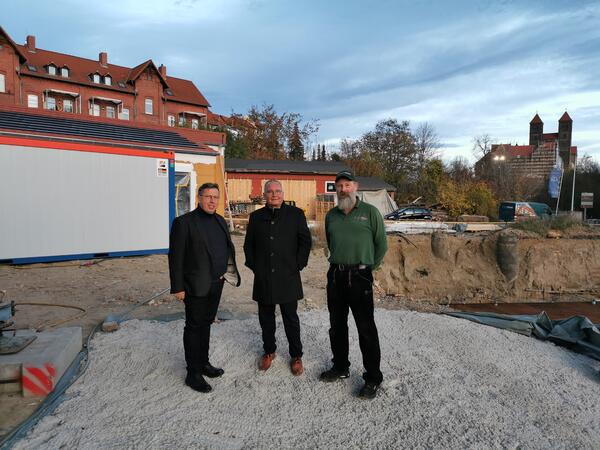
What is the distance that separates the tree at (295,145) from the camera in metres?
48.5

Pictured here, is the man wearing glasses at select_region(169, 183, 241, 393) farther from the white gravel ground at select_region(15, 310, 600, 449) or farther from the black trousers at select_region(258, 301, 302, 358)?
the black trousers at select_region(258, 301, 302, 358)

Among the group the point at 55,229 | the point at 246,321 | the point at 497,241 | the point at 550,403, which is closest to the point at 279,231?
the point at 246,321

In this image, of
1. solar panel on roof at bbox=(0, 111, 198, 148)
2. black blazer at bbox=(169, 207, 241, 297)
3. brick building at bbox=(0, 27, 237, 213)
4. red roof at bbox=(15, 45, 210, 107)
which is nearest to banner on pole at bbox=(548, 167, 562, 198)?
brick building at bbox=(0, 27, 237, 213)

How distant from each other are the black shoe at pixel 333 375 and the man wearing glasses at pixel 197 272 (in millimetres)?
994

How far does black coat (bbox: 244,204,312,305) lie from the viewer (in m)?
3.95

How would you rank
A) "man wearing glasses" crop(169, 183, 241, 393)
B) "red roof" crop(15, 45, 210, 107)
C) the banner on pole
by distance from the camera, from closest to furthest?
"man wearing glasses" crop(169, 183, 241, 393), the banner on pole, "red roof" crop(15, 45, 210, 107)

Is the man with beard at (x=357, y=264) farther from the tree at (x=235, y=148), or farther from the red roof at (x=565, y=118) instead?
the red roof at (x=565, y=118)

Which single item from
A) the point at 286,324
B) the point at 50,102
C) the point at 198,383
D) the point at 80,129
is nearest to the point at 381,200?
the point at 80,129

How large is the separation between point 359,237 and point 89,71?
167 ft

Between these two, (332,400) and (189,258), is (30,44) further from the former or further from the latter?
(332,400)

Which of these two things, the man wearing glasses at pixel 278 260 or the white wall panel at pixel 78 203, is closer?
the man wearing glasses at pixel 278 260

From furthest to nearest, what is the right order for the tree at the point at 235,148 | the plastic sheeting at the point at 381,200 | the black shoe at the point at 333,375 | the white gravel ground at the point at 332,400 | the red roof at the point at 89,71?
the red roof at the point at 89,71 < the tree at the point at 235,148 < the plastic sheeting at the point at 381,200 < the black shoe at the point at 333,375 < the white gravel ground at the point at 332,400

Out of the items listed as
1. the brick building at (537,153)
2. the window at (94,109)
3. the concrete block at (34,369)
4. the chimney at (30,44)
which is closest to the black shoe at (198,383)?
the concrete block at (34,369)

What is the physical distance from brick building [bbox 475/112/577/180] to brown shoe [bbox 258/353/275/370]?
41997 millimetres
